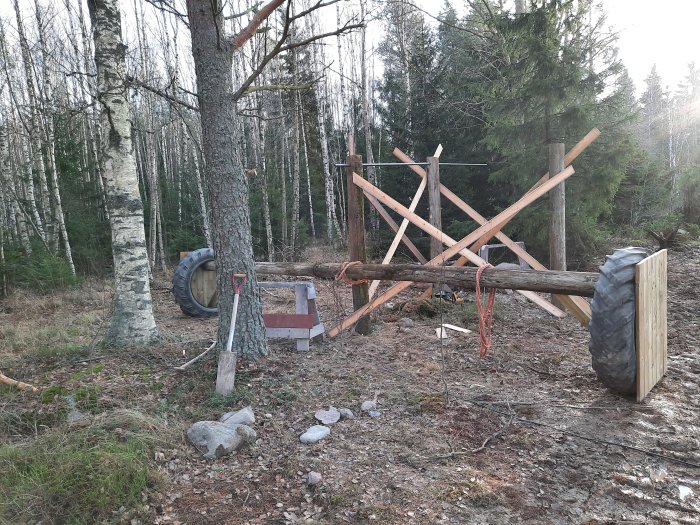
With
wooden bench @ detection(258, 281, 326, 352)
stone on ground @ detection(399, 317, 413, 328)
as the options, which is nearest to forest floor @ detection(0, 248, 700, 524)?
wooden bench @ detection(258, 281, 326, 352)

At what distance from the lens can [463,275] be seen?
541 cm

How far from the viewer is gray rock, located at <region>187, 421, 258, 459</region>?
3361mm

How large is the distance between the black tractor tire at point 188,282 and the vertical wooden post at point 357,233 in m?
2.73

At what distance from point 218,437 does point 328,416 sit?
928 millimetres

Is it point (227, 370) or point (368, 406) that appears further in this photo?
A: point (227, 370)

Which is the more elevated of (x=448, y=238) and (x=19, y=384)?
(x=448, y=238)

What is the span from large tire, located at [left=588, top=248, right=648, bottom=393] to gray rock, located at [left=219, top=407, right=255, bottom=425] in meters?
2.96

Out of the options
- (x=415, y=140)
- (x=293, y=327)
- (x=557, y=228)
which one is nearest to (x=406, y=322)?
(x=293, y=327)

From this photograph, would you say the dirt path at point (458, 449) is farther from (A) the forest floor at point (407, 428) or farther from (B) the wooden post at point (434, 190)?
(B) the wooden post at point (434, 190)

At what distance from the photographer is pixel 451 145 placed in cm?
1520

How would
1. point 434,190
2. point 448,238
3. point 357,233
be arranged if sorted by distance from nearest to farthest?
point 448,238 → point 357,233 → point 434,190

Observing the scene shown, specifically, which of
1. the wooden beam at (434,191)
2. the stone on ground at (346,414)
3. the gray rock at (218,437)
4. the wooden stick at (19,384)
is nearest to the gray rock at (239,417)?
the gray rock at (218,437)

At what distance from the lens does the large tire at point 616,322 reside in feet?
12.6

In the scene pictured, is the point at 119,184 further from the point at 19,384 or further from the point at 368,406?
the point at 368,406
